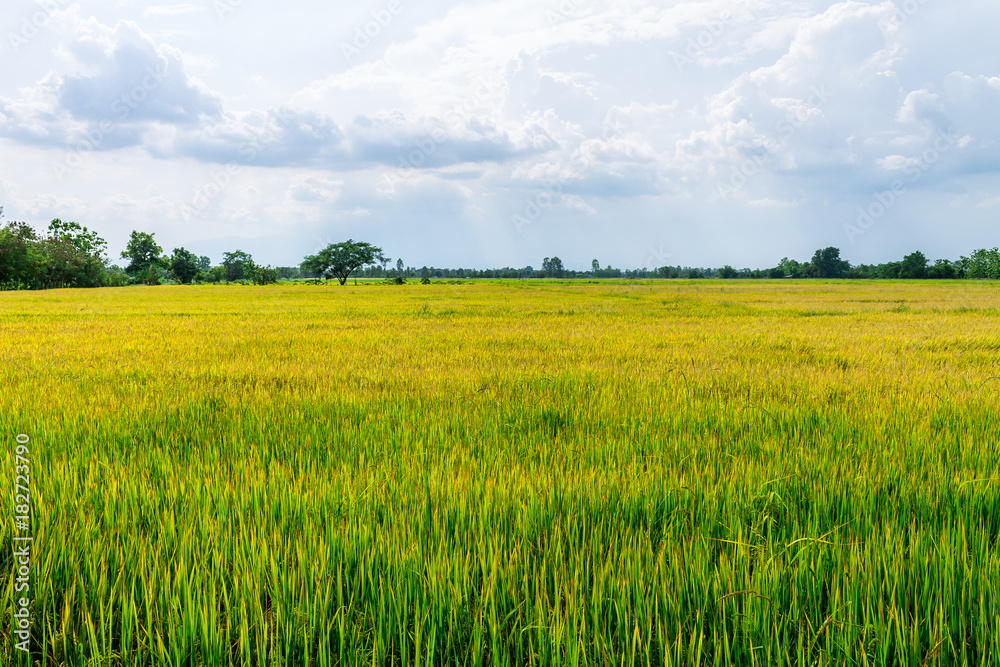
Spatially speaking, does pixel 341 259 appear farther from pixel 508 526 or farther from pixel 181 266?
pixel 508 526

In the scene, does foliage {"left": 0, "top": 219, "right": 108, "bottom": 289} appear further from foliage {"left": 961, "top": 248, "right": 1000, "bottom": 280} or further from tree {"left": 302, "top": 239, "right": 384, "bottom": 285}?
foliage {"left": 961, "top": 248, "right": 1000, "bottom": 280}

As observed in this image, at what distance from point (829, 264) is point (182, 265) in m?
159

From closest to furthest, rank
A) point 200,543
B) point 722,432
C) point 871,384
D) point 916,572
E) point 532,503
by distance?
1. point 916,572
2. point 200,543
3. point 532,503
4. point 722,432
5. point 871,384

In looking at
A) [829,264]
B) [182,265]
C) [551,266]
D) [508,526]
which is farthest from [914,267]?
[182,265]

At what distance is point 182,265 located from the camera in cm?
9775

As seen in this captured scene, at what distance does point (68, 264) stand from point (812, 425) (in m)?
93.1

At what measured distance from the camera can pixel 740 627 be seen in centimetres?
169

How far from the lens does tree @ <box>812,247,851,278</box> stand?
456ft

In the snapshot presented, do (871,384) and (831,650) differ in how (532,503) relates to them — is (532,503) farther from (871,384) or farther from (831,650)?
(871,384)

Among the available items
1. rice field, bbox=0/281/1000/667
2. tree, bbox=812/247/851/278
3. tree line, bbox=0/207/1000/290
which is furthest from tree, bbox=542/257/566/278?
rice field, bbox=0/281/1000/667

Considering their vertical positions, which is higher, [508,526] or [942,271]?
[942,271]

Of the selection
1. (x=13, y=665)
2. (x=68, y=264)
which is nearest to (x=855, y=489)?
(x=13, y=665)

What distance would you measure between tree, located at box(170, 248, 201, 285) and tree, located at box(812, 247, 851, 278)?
154546 mm

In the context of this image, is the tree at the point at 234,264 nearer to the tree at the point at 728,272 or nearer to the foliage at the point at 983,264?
the tree at the point at 728,272
